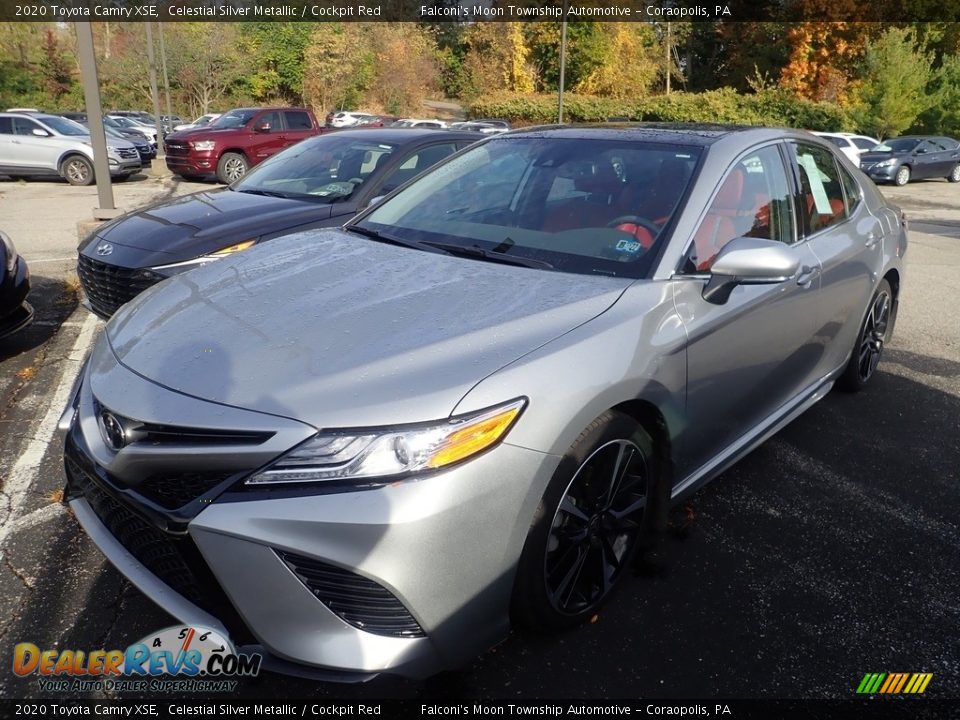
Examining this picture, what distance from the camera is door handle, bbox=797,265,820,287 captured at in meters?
3.28

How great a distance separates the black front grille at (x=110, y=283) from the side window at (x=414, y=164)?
196cm

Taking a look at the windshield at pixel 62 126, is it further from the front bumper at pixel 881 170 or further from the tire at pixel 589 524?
the front bumper at pixel 881 170

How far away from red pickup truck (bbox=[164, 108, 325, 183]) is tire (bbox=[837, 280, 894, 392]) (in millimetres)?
13663

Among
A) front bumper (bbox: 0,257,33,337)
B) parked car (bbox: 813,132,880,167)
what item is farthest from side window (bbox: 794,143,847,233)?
parked car (bbox: 813,132,880,167)

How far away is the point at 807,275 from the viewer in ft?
11.0

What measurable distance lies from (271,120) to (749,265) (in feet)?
53.1

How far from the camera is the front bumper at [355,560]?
181cm

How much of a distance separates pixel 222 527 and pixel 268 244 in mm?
1791

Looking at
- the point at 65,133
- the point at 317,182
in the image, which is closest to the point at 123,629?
the point at 317,182

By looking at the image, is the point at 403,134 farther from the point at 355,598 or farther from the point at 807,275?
the point at 355,598

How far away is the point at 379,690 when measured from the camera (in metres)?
1.90

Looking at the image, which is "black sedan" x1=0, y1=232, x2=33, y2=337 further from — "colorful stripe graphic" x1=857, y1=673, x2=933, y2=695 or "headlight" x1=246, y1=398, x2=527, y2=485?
"colorful stripe graphic" x1=857, y1=673, x2=933, y2=695

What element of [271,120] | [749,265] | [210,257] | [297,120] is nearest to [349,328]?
[749,265]

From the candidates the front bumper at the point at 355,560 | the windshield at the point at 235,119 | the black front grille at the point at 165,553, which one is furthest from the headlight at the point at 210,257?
the windshield at the point at 235,119
